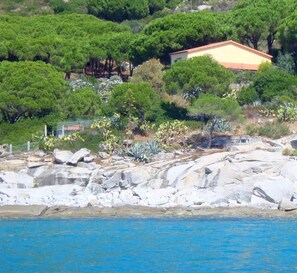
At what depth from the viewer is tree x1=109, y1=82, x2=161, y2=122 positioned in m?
43.1

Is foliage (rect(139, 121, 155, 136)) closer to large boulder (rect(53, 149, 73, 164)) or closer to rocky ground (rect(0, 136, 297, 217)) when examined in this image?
rocky ground (rect(0, 136, 297, 217))

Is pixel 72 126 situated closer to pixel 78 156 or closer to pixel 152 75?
pixel 78 156

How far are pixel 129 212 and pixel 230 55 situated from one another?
20.4 metres

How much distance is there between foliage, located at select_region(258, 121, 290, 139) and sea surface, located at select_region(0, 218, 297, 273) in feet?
35.4

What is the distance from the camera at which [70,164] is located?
3931 cm

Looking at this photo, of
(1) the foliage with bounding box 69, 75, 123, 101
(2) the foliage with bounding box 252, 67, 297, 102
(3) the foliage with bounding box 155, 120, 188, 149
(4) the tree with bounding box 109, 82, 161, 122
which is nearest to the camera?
(3) the foliage with bounding box 155, 120, 188, 149

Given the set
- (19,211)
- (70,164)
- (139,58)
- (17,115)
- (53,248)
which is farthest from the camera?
(139,58)

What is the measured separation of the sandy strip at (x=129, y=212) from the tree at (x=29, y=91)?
11.2 metres

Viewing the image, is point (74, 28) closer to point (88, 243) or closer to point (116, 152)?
point (116, 152)

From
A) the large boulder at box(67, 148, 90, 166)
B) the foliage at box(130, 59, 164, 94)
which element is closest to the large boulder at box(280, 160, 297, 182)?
the large boulder at box(67, 148, 90, 166)

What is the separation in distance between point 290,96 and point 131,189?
1297 cm

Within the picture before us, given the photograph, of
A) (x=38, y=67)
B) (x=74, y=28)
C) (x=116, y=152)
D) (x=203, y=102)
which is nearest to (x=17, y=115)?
(x=38, y=67)

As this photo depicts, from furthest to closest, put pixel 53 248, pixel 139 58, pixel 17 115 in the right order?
pixel 139 58 → pixel 17 115 → pixel 53 248

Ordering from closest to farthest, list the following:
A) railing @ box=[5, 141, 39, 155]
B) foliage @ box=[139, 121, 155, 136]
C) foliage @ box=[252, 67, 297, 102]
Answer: railing @ box=[5, 141, 39, 155]
foliage @ box=[139, 121, 155, 136]
foliage @ box=[252, 67, 297, 102]
